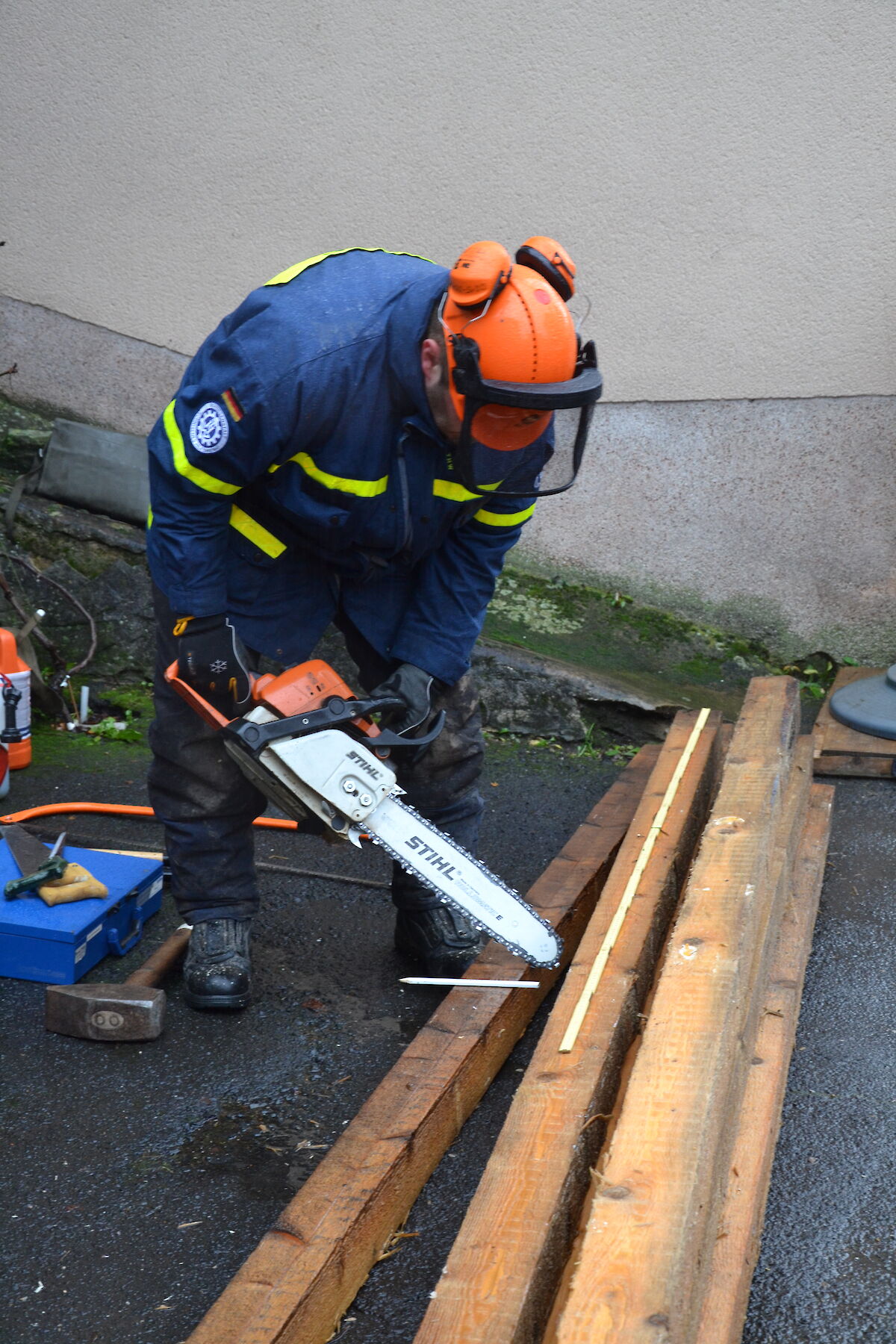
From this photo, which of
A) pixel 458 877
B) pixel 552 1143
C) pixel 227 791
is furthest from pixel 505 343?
pixel 552 1143

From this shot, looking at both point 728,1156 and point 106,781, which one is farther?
point 106,781

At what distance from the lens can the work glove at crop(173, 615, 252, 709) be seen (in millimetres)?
2434

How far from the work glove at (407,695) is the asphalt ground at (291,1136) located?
746 millimetres

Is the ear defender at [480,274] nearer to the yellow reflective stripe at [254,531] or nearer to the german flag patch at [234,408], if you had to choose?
the german flag patch at [234,408]

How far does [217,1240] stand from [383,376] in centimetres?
172

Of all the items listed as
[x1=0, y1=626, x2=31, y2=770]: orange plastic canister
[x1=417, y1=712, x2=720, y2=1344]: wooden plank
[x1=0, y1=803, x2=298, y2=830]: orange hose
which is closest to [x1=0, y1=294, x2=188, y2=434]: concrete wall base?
[x1=0, y1=626, x2=31, y2=770]: orange plastic canister

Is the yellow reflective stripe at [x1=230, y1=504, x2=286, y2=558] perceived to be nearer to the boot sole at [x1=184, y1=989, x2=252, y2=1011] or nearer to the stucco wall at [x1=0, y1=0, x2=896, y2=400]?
the boot sole at [x1=184, y1=989, x2=252, y2=1011]

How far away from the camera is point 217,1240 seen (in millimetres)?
2018

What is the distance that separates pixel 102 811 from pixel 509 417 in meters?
2.19

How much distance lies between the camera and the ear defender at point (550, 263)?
2.30 metres

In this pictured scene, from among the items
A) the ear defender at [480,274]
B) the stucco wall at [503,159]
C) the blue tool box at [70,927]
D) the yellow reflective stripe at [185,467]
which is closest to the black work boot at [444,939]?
the blue tool box at [70,927]

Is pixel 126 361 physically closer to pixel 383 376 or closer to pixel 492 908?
pixel 383 376

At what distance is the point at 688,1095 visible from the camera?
66.4 inches

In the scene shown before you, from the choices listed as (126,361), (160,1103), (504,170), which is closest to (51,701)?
(126,361)
